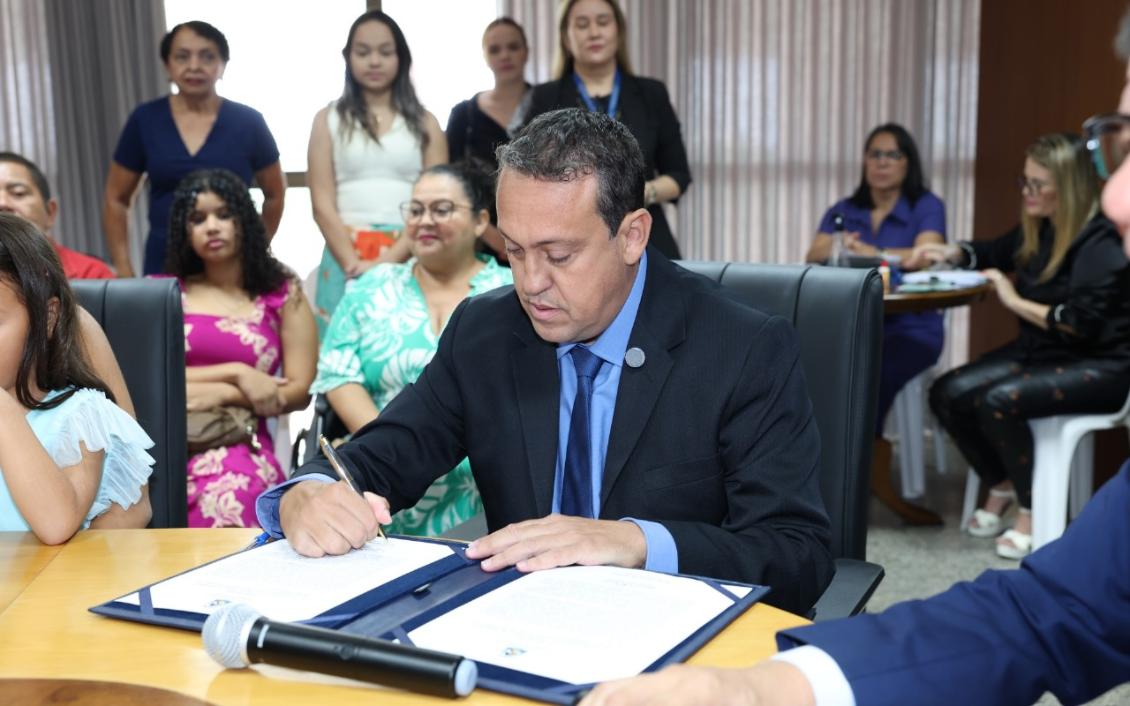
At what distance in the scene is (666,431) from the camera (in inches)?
68.3

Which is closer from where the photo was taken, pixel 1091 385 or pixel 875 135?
pixel 1091 385

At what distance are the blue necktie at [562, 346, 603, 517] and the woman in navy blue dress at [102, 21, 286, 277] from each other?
8.55 ft

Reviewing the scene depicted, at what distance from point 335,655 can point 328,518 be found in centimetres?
43

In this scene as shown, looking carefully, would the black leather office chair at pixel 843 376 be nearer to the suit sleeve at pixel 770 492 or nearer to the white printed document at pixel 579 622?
the suit sleeve at pixel 770 492

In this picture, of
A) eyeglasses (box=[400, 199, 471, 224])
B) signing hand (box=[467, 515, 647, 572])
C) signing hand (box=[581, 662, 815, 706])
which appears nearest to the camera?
signing hand (box=[581, 662, 815, 706])

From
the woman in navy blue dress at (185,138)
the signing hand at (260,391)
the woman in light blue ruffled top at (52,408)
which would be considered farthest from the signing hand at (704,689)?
the woman in navy blue dress at (185,138)

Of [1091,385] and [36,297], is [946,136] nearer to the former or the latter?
[1091,385]

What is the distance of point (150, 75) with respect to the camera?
20.7 ft

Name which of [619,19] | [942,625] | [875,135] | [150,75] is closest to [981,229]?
[875,135]

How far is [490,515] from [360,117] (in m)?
2.43

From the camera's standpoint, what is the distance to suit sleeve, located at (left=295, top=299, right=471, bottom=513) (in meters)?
1.80

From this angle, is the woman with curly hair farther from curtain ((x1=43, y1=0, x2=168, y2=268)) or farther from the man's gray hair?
curtain ((x1=43, y1=0, x2=168, y2=268))

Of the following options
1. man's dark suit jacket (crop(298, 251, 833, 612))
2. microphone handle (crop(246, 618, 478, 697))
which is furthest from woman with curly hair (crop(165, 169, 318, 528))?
microphone handle (crop(246, 618, 478, 697))

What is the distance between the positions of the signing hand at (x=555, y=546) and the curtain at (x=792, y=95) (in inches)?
204
